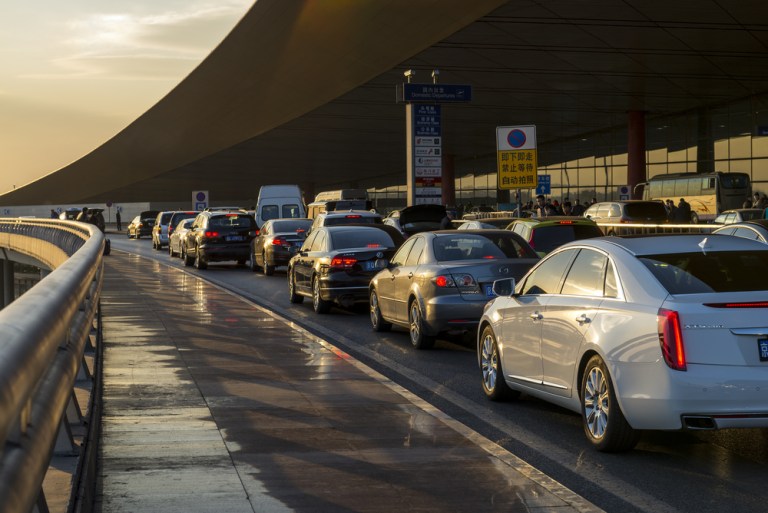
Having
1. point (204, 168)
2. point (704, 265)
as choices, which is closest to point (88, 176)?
point (204, 168)

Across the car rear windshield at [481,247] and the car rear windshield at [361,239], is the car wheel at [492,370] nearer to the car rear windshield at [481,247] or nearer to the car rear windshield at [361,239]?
the car rear windshield at [481,247]

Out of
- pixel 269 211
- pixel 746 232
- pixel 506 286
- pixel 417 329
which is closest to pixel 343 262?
pixel 417 329

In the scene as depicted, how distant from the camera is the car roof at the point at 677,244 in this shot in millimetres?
8742

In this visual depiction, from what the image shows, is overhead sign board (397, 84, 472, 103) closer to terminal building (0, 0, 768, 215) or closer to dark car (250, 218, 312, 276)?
terminal building (0, 0, 768, 215)

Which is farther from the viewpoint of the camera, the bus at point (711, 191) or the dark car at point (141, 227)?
the dark car at point (141, 227)

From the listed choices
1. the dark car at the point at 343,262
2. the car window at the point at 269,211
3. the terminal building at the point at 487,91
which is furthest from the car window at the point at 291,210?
the dark car at the point at 343,262

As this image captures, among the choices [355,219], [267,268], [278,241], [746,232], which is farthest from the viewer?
[267,268]

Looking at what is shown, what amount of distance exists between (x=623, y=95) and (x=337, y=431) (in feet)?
157

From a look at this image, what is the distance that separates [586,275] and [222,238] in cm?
2796

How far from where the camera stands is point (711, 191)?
51.4m

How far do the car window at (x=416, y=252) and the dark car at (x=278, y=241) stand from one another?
15.3 meters

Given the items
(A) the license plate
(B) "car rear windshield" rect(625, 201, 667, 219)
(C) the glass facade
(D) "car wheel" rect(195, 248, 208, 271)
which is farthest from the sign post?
(A) the license plate

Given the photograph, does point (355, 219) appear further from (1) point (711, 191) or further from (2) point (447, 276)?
(1) point (711, 191)

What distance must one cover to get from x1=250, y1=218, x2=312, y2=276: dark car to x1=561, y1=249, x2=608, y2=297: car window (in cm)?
2190
